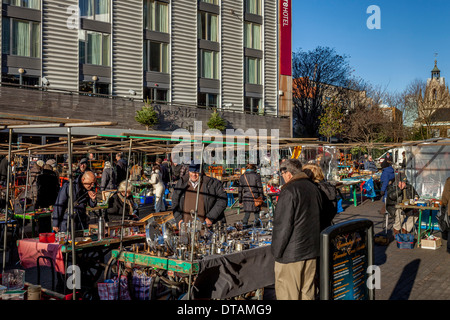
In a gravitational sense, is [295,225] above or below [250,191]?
above

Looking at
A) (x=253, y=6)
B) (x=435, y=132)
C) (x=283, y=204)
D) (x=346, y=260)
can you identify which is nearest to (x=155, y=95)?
(x=253, y=6)

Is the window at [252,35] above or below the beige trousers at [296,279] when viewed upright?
above

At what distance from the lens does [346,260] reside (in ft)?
12.9

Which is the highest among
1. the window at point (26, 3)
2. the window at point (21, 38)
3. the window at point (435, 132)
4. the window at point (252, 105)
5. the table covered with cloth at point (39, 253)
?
the window at point (26, 3)

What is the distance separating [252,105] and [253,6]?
7853 mm

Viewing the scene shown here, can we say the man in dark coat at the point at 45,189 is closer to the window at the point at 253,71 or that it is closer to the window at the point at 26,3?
the window at the point at 26,3

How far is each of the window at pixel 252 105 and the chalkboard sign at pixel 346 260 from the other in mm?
28999

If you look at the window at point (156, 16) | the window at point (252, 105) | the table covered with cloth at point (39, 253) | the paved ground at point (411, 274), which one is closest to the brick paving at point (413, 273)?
the paved ground at point (411, 274)

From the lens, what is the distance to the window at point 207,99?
3028 cm

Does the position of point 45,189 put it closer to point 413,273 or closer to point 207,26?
point 413,273

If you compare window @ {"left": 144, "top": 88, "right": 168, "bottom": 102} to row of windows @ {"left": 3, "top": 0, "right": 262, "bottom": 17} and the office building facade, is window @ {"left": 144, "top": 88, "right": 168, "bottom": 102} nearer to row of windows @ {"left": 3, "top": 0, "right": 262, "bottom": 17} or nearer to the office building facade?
the office building facade

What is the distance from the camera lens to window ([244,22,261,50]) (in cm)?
3322

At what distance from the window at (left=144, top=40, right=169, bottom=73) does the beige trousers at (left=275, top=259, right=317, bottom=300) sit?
2429cm
